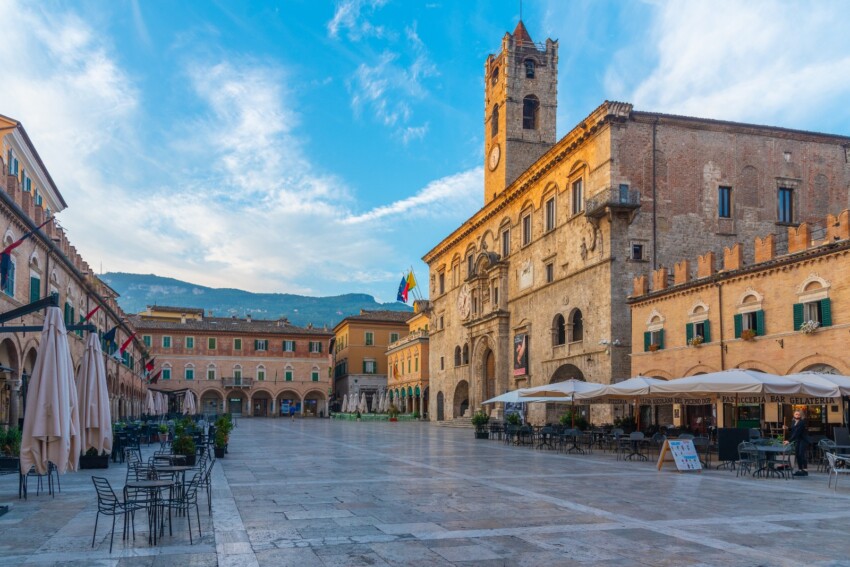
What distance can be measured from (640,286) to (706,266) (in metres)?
3.84

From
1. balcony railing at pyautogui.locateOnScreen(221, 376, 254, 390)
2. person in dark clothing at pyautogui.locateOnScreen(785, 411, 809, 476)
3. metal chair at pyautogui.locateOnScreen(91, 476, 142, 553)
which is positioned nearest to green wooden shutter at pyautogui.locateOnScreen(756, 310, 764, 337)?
person in dark clothing at pyautogui.locateOnScreen(785, 411, 809, 476)

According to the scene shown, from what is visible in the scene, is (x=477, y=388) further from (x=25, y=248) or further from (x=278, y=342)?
(x=278, y=342)

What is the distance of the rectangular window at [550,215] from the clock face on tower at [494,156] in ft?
36.7

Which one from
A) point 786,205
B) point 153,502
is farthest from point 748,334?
point 153,502

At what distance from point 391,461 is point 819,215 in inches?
966

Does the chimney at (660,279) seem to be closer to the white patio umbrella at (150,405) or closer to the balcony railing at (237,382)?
the white patio umbrella at (150,405)

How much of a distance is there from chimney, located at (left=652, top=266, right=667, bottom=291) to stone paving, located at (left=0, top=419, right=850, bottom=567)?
1211cm

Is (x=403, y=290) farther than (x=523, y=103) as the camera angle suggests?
Yes

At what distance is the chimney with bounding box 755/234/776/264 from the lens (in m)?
22.7

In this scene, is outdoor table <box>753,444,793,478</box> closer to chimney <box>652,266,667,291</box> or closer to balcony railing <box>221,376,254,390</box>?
chimney <box>652,266,667,291</box>

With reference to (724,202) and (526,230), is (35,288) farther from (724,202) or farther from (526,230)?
(724,202)

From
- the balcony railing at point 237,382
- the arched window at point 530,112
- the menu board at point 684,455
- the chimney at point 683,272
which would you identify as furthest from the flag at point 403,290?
the menu board at point 684,455

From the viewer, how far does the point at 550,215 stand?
125 feet

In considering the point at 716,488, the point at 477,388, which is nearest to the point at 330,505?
the point at 716,488
